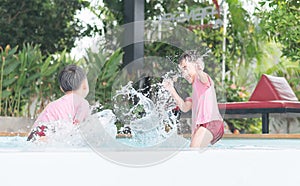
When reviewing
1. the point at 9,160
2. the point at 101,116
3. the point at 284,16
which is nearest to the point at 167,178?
the point at 101,116

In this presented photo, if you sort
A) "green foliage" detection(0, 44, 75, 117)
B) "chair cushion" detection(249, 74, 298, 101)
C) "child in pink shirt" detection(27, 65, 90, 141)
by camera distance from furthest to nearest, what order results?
"chair cushion" detection(249, 74, 298, 101) → "green foliage" detection(0, 44, 75, 117) → "child in pink shirt" detection(27, 65, 90, 141)

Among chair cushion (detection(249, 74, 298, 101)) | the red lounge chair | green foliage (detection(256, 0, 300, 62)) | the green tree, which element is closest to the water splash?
the red lounge chair

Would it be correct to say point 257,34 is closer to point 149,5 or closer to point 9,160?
point 149,5

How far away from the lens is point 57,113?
2938 millimetres

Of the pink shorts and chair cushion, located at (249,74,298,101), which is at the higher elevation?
chair cushion, located at (249,74,298,101)

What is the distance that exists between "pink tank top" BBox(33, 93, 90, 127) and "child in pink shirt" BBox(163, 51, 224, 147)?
421 millimetres

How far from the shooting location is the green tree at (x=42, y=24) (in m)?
8.12

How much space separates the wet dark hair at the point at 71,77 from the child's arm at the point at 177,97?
0.43 meters

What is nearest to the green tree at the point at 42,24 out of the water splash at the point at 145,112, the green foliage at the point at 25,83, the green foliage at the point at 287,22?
the green foliage at the point at 25,83

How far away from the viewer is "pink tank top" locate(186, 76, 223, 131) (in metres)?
2.71

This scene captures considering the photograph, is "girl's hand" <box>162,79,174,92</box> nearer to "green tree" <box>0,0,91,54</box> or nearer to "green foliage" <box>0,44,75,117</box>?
"green foliage" <box>0,44,75,117</box>

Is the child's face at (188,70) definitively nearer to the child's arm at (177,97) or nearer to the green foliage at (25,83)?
the child's arm at (177,97)

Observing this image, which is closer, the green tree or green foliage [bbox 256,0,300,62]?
green foliage [bbox 256,0,300,62]

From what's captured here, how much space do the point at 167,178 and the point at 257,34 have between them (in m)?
7.49
